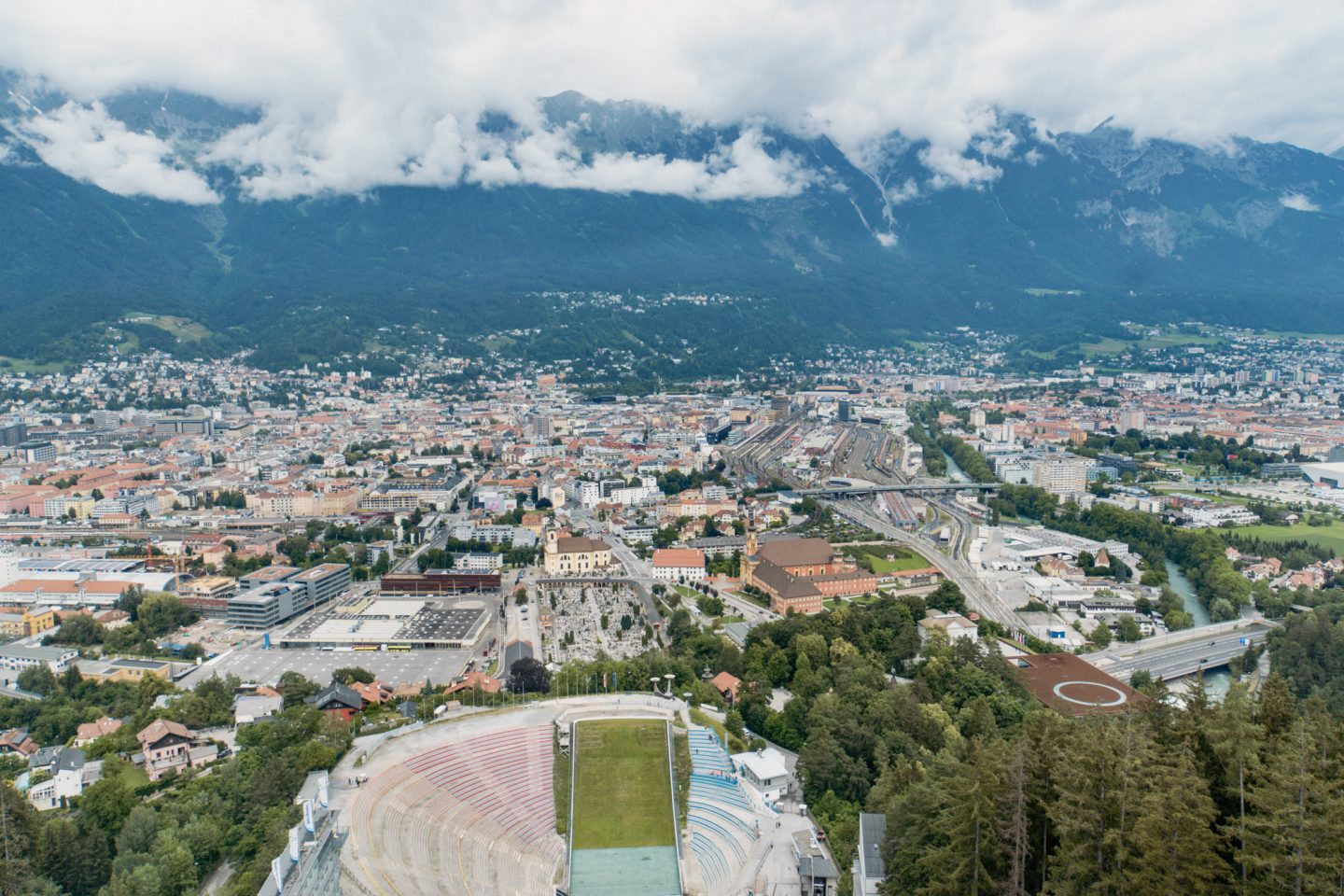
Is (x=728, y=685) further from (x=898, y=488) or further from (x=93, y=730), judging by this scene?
(x=898, y=488)

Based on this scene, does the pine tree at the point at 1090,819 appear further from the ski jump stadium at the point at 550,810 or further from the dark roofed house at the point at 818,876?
the ski jump stadium at the point at 550,810

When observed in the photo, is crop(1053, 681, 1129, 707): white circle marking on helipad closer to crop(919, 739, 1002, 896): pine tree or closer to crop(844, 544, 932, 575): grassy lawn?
crop(919, 739, 1002, 896): pine tree

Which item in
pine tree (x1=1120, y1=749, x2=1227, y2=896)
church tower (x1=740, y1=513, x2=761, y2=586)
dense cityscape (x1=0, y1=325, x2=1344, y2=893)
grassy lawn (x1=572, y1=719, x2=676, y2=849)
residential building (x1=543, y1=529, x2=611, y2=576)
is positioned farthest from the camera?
residential building (x1=543, y1=529, x2=611, y2=576)

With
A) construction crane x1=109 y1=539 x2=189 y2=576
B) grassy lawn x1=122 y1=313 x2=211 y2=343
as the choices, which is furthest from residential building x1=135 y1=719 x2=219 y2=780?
grassy lawn x1=122 y1=313 x2=211 y2=343

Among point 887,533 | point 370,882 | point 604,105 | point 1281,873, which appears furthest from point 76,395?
point 604,105

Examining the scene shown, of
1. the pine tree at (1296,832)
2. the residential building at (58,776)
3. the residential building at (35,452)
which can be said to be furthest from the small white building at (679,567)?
the residential building at (35,452)

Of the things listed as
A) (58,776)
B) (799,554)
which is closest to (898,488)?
(799,554)
